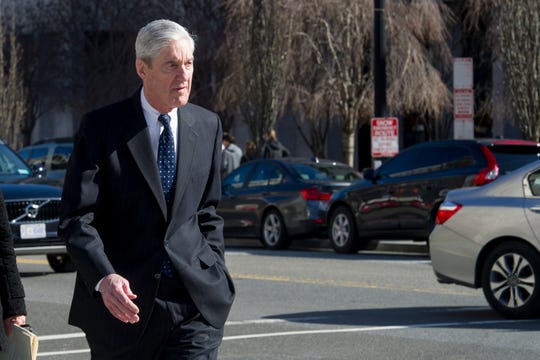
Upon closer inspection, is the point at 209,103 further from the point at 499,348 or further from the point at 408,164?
the point at 499,348

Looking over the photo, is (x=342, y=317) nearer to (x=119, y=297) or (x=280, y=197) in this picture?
(x=119, y=297)

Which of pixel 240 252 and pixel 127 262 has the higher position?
pixel 127 262

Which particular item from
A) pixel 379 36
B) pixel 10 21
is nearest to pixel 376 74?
pixel 379 36

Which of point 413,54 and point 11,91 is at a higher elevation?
point 413,54

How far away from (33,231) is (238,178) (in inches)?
304

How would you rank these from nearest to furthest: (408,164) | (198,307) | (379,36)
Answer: (198,307) < (408,164) < (379,36)

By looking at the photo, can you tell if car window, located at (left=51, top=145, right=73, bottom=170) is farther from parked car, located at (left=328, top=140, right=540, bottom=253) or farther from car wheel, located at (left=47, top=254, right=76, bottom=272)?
car wheel, located at (left=47, top=254, right=76, bottom=272)

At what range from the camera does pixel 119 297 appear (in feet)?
15.2

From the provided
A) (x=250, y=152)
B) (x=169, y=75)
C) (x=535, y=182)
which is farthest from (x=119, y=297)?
(x=250, y=152)

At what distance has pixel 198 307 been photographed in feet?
16.0

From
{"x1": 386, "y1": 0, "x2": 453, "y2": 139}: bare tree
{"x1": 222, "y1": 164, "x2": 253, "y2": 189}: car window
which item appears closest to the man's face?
{"x1": 222, "y1": 164, "x2": 253, "y2": 189}: car window

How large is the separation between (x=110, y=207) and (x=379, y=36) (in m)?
19.2

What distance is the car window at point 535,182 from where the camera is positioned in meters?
11.9

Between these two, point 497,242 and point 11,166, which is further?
point 11,166
